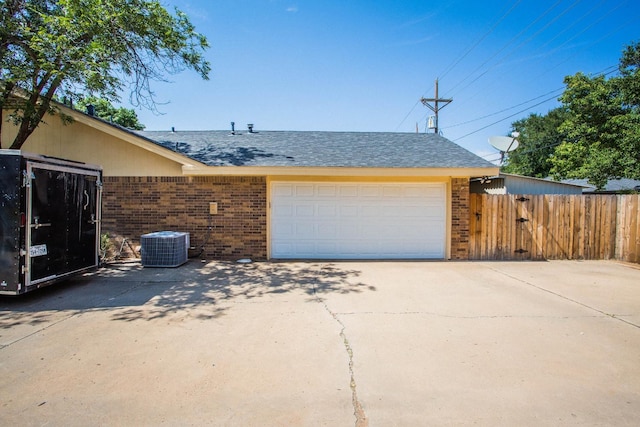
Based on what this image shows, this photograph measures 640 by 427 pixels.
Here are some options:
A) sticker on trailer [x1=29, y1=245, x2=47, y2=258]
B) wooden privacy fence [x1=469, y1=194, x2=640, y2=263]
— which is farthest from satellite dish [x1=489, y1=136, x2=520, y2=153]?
sticker on trailer [x1=29, y1=245, x2=47, y2=258]

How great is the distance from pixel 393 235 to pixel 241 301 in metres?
5.16

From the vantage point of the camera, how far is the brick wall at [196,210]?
900 cm

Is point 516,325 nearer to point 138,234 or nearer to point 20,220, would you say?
point 20,220

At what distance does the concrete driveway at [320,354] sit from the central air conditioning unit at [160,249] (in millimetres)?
1561

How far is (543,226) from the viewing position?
9.29 metres

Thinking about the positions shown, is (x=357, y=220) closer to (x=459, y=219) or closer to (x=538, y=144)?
(x=459, y=219)

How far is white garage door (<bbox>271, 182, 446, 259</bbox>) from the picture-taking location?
9172 millimetres

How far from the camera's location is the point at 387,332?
4.13m

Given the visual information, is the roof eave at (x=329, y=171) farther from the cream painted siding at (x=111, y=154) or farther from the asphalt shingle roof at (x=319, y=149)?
the cream painted siding at (x=111, y=154)

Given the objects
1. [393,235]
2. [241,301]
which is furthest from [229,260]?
[393,235]

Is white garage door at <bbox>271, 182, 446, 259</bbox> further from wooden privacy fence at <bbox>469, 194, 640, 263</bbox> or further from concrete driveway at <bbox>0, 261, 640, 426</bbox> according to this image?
concrete driveway at <bbox>0, 261, 640, 426</bbox>

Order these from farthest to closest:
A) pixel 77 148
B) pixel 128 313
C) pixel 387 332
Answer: pixel 77 148, pixel 128 313, pixel 387 332

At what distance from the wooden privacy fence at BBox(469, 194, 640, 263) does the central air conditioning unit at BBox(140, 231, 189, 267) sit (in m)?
7.66

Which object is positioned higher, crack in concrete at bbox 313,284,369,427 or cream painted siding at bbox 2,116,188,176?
cream painted siding at bbox 2,116,188,176
